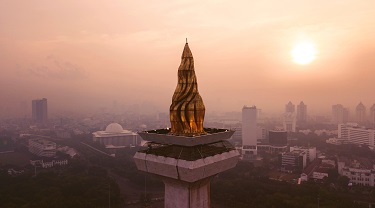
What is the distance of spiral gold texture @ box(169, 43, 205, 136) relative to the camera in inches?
506

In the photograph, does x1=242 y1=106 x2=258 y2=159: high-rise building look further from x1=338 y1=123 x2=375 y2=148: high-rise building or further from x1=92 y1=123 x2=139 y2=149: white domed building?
x1=92 y1=123 x2=139 y2=149: white domed building

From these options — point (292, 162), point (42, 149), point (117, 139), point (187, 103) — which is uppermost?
point (187, 103)

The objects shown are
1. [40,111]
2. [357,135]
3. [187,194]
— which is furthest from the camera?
[40,111]

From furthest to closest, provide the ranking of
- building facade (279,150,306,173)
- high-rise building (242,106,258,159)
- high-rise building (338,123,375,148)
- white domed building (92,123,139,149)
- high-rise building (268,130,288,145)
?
white domed building (92,123,139,149) → high-rise building (338,123,375,148) → high-rise building (242,106,258,159) → high-rise building (268,130,288,145) → building facade (279,150,306,173)

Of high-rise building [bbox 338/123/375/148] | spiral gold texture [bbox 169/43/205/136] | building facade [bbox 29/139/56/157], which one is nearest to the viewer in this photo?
spiral gold texture [bbox 169/43/205/136]

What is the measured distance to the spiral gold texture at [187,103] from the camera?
12.9 m

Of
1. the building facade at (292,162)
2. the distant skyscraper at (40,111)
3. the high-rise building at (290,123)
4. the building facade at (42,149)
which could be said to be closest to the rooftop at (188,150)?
the building facade at (292,162)

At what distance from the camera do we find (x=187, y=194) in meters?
12.1

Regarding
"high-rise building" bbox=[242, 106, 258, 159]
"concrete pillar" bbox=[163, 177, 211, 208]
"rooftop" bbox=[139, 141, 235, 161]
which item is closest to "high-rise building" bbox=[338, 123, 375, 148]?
"high-rise building" bbox=[242, 106, 258, 159]

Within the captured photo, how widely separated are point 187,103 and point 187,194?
3.83 meters

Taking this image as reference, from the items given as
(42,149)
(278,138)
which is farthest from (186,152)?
(278,138)

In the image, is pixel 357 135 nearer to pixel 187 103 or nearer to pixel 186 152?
pixel 187 103

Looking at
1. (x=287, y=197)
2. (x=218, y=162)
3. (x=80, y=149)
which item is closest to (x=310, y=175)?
(x=287, y=197)

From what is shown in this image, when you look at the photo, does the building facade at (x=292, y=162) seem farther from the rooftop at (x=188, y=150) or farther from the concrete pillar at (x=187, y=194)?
the concrete pillar at (x=187, y=194)
